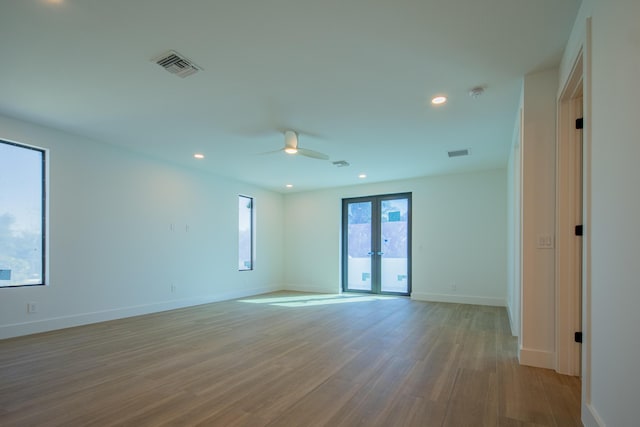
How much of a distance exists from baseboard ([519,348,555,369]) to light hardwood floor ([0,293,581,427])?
83mm

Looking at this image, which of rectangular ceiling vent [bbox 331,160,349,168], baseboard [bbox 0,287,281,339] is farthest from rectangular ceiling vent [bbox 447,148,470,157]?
baseboard [bbox 0,287,281,339]

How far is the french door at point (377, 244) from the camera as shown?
7395 mm

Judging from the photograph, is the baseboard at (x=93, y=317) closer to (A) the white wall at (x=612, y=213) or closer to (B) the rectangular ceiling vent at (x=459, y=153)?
(B) the rectangular ceiling vent at (x=459, y=153)

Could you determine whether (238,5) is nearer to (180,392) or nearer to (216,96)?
(216,96)

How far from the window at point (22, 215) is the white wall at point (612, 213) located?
5.63m

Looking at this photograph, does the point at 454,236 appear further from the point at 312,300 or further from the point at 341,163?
the point at 312,300

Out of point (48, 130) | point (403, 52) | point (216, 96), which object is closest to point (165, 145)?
point (48, 130)

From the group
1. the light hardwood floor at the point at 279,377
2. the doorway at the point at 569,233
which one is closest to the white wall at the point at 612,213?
the light hardwood floor at the point at 279,377

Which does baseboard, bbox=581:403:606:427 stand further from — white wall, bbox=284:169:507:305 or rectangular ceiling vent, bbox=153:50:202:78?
white wall, bbox=284:169:507:305

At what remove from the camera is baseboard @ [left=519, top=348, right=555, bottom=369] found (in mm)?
2834

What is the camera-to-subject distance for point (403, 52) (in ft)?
8.36

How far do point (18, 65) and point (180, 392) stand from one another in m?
3.01

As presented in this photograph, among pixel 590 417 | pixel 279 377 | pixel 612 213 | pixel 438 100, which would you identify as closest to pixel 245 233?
pixel 279 377

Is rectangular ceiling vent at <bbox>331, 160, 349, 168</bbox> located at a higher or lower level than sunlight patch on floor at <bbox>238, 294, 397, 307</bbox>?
higher
